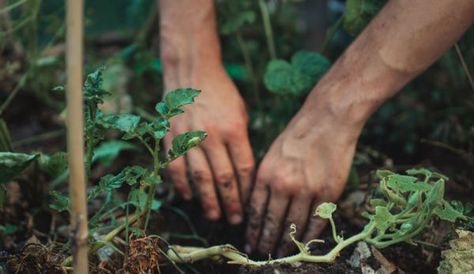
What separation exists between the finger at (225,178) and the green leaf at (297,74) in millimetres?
219

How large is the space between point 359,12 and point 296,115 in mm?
282

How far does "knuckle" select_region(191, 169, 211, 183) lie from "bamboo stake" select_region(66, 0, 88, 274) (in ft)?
1.56

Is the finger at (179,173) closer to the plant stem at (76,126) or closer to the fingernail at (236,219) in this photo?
the fingernail at (236,219)

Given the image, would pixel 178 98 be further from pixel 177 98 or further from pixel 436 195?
pixel 436 195

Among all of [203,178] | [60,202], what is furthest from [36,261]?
[203,178]

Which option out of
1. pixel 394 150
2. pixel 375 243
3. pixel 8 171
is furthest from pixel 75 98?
pixel 394 150

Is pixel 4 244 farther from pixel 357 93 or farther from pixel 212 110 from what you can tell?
pixel 357 93

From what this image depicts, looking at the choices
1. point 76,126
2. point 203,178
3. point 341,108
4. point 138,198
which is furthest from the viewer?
point 203,178

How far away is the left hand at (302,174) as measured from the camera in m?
1.14

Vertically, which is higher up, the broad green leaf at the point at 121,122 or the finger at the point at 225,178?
the broad green leaf at the point at 121,122

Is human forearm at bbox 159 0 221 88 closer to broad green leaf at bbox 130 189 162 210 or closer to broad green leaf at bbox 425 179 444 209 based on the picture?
broad green leaf at bbox 130 189 162 210

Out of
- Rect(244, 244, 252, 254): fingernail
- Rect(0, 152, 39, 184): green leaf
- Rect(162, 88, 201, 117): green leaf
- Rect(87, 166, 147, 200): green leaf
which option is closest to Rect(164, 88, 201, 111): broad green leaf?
Rect(162, 88, 201, 117): green leaf

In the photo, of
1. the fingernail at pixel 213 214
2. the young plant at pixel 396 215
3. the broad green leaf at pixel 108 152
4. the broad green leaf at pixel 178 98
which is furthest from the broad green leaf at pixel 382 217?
the broad green leaf at pixel 108 152

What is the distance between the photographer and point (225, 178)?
1.23 m
